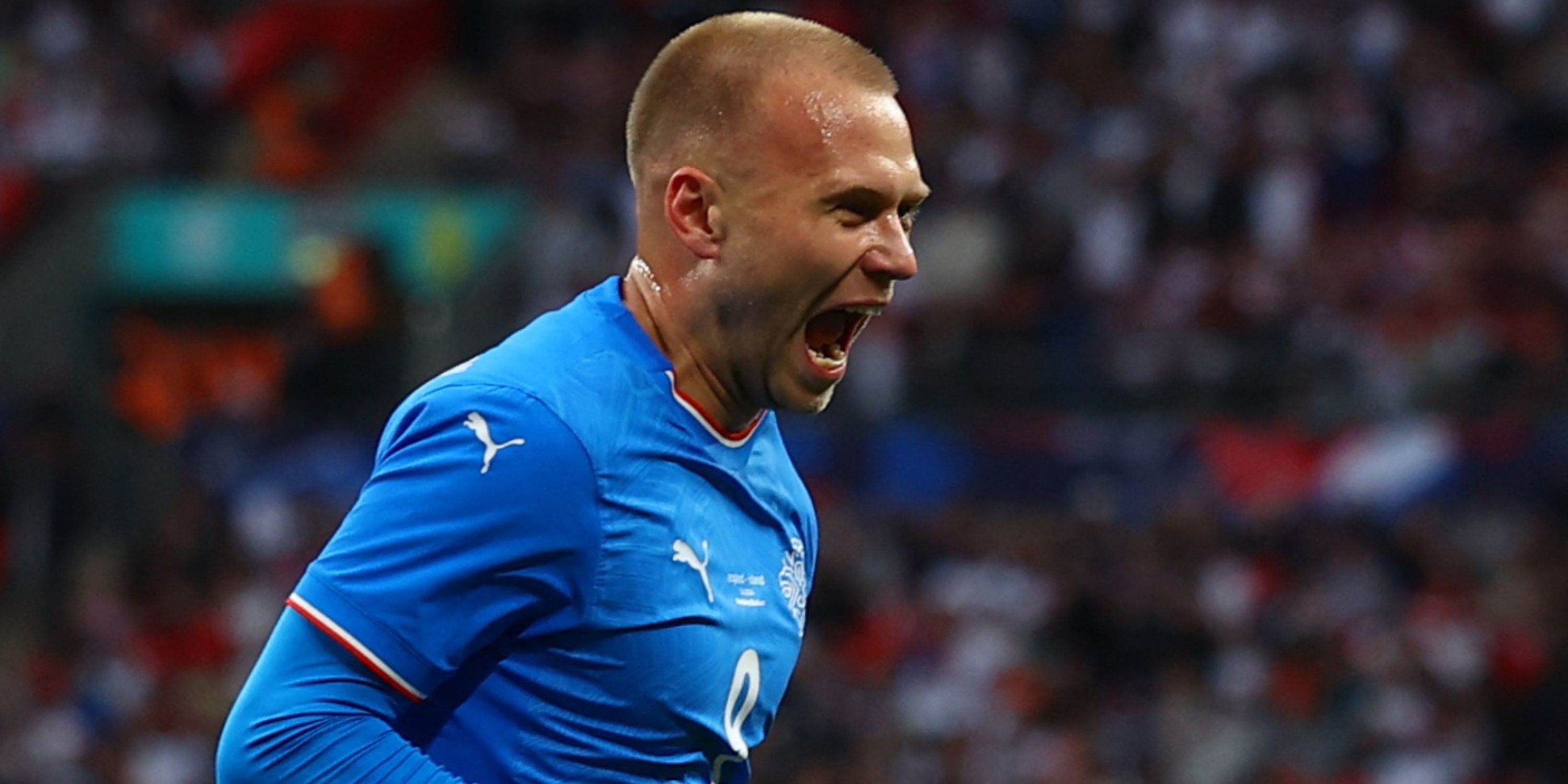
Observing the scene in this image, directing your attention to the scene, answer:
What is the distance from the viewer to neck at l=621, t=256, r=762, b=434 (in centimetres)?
294

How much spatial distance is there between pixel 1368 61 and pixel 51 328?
27.9 feet

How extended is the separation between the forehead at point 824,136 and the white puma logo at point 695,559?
458 mm

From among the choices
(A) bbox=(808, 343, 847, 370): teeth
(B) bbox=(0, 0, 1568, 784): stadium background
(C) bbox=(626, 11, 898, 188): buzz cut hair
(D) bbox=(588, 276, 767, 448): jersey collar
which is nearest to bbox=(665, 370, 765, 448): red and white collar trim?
(D) bbox=(588, 276, 767, 448): jersey collar

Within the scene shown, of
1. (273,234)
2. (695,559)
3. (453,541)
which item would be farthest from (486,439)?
(273,234)

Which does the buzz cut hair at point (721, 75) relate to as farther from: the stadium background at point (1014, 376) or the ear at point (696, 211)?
the stadium background at point (1014, 376)

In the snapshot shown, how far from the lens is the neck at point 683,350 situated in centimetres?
294

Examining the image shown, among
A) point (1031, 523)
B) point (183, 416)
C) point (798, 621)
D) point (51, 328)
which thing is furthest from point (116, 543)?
point (798, 621)

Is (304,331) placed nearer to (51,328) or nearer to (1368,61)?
(51,328)

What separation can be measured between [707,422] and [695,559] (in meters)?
0.20

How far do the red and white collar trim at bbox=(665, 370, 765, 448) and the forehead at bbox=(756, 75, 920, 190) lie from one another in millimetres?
295

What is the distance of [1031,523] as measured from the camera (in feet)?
33.8

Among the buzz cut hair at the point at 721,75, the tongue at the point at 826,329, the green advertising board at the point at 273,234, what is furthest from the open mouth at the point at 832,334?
the green advertising board at the point at 273,234

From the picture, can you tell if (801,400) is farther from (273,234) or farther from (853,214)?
(273,234)

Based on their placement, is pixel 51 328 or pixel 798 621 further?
pixel 51 328
